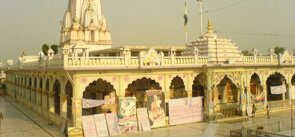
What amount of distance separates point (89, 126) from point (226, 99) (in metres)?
12.1

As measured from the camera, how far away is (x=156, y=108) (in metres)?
20.5

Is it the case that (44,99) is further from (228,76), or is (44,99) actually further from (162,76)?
(228,76)

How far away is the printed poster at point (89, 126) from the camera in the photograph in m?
17.9

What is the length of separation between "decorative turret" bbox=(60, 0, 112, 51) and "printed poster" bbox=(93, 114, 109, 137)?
2060cm

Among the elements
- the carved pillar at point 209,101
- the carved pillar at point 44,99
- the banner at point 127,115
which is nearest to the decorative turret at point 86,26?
the carved pillar at point 44,99

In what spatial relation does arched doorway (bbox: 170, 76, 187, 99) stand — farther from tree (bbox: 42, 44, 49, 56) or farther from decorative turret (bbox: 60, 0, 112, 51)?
tree (bbox: 42, 44, 49, 56)

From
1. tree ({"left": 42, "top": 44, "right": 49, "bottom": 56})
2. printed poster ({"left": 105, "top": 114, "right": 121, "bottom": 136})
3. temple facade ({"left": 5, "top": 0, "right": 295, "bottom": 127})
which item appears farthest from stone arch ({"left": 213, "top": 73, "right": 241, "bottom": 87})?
tree ({"left": 42, "top": 44, "right": 49, "bottom": 56})

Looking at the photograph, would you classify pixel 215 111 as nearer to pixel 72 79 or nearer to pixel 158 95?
pixel 158 95

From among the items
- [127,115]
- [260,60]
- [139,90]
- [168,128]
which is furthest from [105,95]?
[260,60]

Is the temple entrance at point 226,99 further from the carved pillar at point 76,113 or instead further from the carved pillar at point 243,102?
the carved pillar at point 76,113

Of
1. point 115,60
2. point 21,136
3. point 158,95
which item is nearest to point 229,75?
point 158,95

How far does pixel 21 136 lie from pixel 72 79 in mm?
4715

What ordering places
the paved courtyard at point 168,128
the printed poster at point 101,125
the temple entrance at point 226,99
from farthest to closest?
1. the temple entrance at point 226,99
2. the paved courtyard at point 168,128
3. the printed poster at point 101,125

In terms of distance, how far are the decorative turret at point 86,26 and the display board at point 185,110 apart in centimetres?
1934
